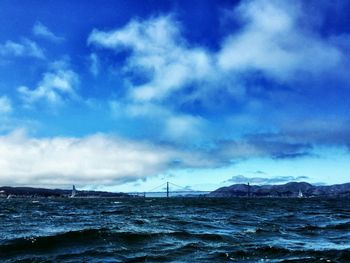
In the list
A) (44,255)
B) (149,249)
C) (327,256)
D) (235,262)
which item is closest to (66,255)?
(44,255)

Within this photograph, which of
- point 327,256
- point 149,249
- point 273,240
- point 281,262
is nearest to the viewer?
point 281,262

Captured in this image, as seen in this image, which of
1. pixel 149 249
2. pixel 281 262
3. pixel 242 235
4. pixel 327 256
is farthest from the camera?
pixel 242 235

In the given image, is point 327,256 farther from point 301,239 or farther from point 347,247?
point 301,239

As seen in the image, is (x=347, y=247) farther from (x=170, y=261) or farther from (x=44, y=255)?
(x=44, y=255)

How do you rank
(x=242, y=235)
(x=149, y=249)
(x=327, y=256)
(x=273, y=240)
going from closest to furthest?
(x=327, y=256)
(x=149, y=249)
(x=273, y=240)
(x=242, y=235)

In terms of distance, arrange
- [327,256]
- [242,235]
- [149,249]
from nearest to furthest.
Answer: [327,256]
[149,249]
[242,235]

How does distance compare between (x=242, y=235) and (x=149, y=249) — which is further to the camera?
(x=242, y=235)

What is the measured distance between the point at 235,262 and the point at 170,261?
279cm

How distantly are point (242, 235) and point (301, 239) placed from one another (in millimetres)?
3937

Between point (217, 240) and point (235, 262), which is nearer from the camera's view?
point (235, 262)

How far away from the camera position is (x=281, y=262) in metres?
18.6

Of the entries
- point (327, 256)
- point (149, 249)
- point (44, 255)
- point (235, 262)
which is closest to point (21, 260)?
point (44, 255)

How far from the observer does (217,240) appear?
26.5 m

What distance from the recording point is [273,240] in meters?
26.3
